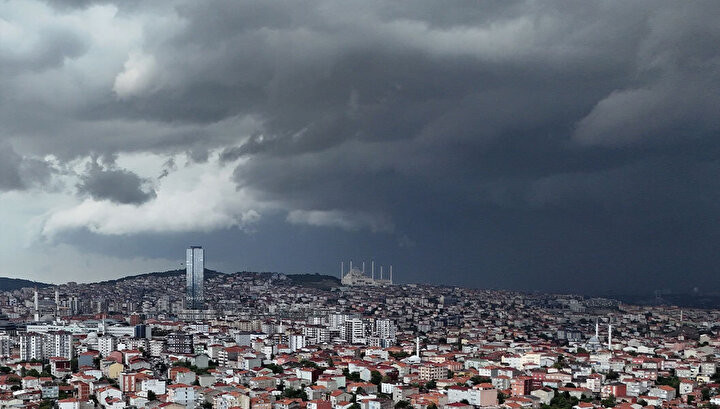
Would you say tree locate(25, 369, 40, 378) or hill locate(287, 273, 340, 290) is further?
hill locate(287, 273, 340, 290)

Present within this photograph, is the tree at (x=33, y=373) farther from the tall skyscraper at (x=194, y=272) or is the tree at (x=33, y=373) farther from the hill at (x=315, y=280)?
the hill at (x=315, y=280)

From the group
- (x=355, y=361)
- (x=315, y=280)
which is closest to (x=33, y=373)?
(x=355, y=361)

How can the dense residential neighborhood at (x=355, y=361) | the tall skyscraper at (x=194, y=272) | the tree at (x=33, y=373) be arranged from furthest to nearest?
the tall skyscraper at (x=194, y=272) < the tree at (x=33, y=373) < the dense residential neighborhood at (x=355, y=361)

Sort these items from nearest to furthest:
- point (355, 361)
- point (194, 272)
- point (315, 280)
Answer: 1. point (355, 361)
2. point (194, 272)
3. point (315, 280)

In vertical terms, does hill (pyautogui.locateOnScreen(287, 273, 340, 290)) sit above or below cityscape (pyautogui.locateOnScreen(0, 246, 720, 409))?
above

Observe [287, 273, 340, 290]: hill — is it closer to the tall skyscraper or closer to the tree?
the tall skyscraper

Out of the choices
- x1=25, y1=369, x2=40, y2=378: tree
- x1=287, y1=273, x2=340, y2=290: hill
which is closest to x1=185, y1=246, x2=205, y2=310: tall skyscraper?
x1=287, y1=273, x2=340, y2=290: hill

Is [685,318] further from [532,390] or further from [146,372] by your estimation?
[146,372]

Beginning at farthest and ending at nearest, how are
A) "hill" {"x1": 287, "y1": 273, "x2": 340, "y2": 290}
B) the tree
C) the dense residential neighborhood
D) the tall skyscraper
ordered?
"hill" {"x1": 287, "y1": 273, "x2": 340, "y2": 290}, the tall skyscraper, the tree, the dense residential neighborhood

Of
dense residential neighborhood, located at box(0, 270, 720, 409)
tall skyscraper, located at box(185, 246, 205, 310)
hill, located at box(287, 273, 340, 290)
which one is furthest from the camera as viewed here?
hill, located at box(287, 273, 340, 290)

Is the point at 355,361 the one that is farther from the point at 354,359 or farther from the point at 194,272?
the point at 194,272

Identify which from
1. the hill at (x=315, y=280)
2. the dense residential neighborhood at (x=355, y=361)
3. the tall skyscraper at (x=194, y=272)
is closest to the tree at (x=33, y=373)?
the dense residential neighborhood at (x=355, y=361)
